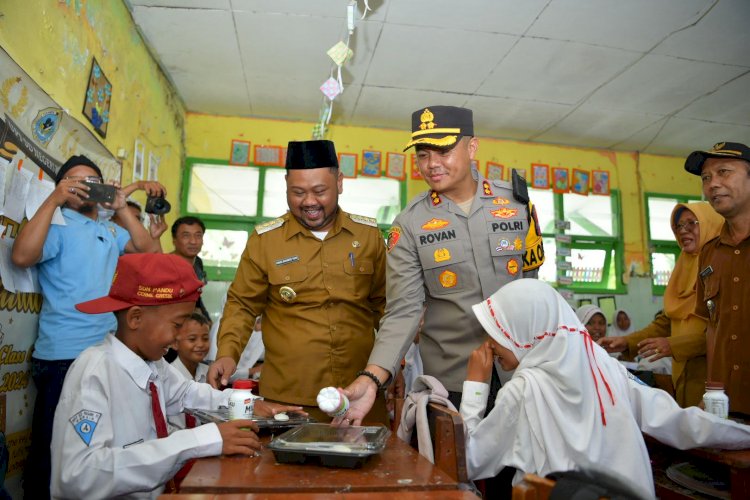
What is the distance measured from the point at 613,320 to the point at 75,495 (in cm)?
587

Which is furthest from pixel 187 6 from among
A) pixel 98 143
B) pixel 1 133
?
pixel 1 133

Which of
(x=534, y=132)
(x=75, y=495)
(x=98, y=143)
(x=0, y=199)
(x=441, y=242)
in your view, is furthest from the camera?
(x=534, y=132)

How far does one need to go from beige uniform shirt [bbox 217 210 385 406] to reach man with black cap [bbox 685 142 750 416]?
1.51 meters

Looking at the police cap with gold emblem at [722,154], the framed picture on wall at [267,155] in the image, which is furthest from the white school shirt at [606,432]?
the framed picture on wall at [267,155]

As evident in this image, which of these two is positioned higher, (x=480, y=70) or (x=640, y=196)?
(x=480, y=70)

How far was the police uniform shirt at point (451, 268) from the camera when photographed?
5.87ft

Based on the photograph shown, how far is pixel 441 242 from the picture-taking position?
1876 millimetres

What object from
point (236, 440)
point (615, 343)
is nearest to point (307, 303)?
point (236, 440)

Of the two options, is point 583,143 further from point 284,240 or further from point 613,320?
point 284,240

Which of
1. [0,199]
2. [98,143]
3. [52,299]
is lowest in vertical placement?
[52,299]

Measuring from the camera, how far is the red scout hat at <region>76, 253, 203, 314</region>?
141cm

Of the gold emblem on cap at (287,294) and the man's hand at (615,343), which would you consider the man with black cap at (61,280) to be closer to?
the gold emblem on cap at (287,294)

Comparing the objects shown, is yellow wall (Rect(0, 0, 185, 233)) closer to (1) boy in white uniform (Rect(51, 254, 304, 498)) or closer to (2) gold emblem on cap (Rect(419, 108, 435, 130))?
(1) boy in white uniform (Rect(51, 254, 304, 498))

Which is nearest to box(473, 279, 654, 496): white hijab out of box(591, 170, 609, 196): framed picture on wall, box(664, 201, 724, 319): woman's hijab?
box(664, 201, 724, 319): woman's hijab
